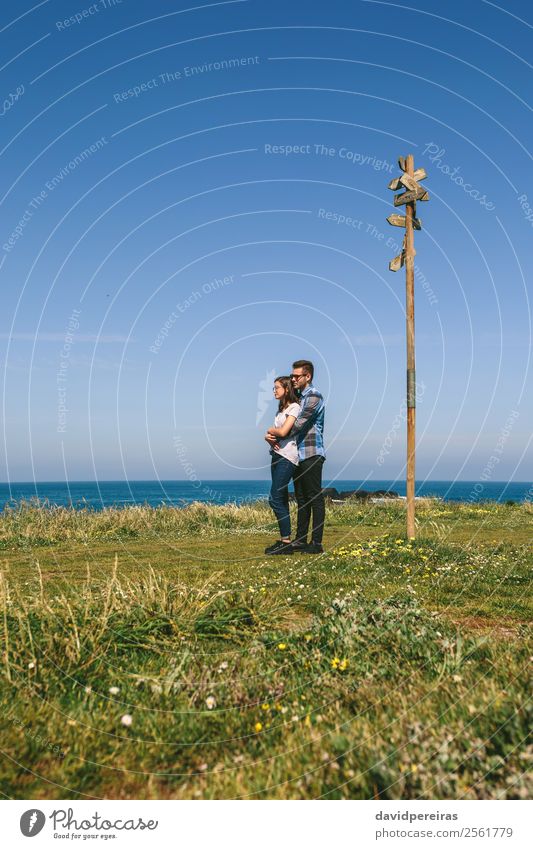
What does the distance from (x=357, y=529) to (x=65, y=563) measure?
818 centimetres

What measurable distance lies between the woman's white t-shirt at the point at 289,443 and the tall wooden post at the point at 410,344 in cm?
245

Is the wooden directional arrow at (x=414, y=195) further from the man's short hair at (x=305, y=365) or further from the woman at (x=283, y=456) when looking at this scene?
the woman at (x=283, y=456)

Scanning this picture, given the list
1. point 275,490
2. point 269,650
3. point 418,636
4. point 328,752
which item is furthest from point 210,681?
point 275,490

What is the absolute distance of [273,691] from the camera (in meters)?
4.29

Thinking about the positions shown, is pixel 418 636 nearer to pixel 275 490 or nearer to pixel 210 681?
pixel 210 681

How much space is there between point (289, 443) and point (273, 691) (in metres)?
7.65

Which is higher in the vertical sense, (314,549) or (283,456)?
(283,456)

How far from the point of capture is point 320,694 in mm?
4203

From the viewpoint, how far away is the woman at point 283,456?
11641 mm

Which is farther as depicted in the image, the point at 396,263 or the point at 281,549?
the point at 396,263

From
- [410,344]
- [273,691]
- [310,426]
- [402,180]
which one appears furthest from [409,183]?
[273,691]

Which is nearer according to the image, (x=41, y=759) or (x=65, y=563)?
(x=41, y=759)

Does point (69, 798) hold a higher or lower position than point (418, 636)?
lower

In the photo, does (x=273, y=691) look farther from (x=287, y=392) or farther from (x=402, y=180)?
(x=402, y=180)
